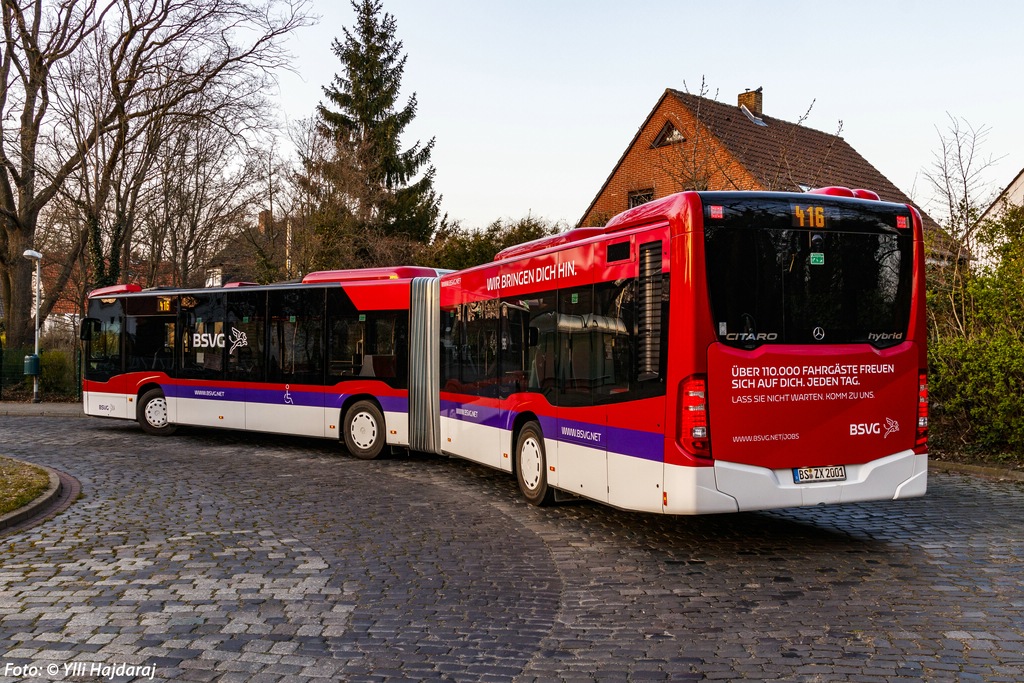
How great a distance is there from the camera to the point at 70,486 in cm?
1123

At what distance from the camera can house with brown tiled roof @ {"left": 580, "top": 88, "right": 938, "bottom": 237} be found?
29.5 metres

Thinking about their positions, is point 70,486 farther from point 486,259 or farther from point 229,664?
point 486,259

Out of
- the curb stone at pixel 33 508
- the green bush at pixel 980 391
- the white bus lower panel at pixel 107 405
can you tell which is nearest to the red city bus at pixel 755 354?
the green bush at pixel 980 391

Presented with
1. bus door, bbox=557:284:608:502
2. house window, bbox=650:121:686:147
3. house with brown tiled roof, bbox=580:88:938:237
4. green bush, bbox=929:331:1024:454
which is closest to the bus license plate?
bus door, bbox=557:284:608:502

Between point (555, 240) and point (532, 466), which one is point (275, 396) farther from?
point (555, 240)

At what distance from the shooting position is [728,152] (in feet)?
90.5

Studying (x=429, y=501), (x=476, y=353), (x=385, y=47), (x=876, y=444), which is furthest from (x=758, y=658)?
(x=385, y=47)

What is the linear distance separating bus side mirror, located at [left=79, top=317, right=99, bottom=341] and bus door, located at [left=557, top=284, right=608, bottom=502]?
13.3 metres

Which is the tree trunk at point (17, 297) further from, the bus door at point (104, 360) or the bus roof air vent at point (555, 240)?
the bus roof air vent at point (555, 240)

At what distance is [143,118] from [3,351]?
818cm

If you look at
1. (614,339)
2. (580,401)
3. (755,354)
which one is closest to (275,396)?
(580,401)

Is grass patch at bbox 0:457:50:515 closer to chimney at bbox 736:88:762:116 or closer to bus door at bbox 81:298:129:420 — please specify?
bus door at bbox 81:298:129:420

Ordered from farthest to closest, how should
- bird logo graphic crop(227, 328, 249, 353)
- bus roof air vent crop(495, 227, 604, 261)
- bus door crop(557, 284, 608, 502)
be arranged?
bird logo graphic crop(227, 328, 249, 353), bus roof air vent crop(495, 227, 604, 261), bus door crop(557, 284, 608, 502)

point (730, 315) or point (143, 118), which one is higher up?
point (143, 118)
